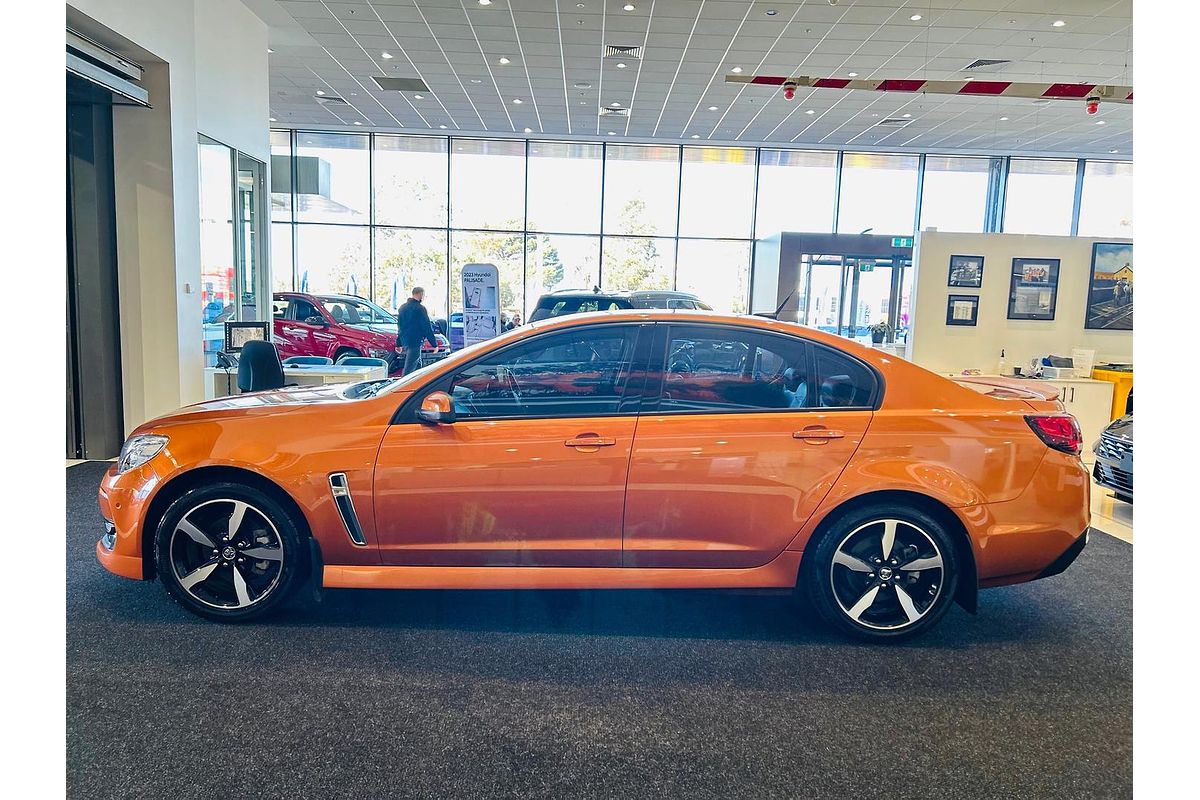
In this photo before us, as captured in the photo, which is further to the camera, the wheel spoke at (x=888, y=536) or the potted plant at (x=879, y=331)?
the potted plant at (x=879, y=331)

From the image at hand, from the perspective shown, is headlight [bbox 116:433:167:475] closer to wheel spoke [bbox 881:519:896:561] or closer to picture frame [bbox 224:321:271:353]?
wheel spoke [bbox 881:519:896:561]

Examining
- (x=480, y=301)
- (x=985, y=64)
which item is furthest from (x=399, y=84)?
(x=985, y=64)

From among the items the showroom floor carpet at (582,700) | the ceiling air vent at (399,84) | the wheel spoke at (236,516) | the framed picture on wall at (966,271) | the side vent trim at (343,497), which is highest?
the ceiling air vent at (399,84)

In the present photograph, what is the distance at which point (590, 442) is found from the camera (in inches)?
121

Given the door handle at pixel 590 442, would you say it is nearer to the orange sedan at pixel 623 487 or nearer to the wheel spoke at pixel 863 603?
the orange sedan at pixel 623 487

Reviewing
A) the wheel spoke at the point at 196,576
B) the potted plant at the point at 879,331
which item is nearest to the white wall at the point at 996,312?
the potted plant at the point at 879,331

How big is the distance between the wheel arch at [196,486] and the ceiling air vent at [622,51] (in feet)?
28.5

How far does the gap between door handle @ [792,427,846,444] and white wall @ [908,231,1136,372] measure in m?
6.17

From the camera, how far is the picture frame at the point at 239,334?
7.48 m

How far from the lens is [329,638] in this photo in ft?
10.2

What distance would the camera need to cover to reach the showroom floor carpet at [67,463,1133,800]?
89.0 inches

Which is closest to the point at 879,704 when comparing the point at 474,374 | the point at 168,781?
the point at 474,374

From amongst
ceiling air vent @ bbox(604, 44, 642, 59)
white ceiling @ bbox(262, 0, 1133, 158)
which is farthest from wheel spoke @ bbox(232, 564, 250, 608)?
ceiling air vent @ bbox(604, 44, 642, 59)

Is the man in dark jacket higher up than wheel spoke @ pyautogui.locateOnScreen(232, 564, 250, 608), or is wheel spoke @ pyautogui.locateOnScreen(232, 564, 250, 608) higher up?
the man in dark jacket
